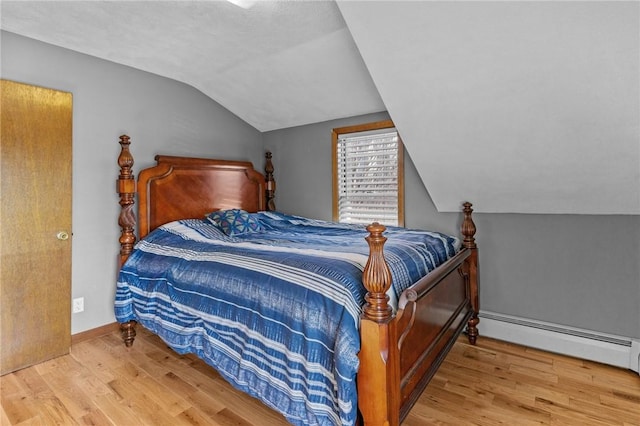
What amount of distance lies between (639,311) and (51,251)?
4100 mm

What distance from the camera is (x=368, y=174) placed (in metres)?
3.31

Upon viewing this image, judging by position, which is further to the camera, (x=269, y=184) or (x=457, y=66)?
(x=269, y=184)

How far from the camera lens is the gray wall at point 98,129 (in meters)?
2.47

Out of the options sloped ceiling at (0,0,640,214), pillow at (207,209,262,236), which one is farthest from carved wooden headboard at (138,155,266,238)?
sloped ceiling at (0,0,640,214)

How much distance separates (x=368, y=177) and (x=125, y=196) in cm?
213

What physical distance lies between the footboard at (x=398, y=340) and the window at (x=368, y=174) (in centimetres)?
117

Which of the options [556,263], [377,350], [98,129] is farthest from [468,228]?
[98,129]

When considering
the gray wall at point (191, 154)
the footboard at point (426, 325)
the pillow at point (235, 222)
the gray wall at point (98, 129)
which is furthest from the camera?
the pillow at point (235, 222)

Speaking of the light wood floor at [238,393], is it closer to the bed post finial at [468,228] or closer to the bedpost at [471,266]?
the bedpost at [471,266]

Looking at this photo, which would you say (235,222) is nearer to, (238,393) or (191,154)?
(191,154)

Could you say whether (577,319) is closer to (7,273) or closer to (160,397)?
(160,397)

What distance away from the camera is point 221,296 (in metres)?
1.86

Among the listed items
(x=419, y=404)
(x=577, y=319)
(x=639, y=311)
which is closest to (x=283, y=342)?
(x=419, y=404)

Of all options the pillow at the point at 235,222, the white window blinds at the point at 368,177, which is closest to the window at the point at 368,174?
the white window blinds at the point at 368,177
